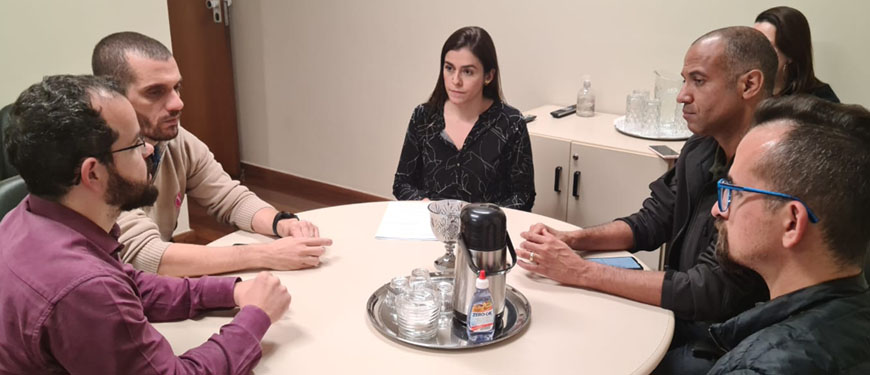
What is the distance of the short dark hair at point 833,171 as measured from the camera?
1.06 m

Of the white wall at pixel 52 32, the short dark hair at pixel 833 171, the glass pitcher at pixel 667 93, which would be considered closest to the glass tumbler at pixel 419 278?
the short dark hair at pixel 833 171

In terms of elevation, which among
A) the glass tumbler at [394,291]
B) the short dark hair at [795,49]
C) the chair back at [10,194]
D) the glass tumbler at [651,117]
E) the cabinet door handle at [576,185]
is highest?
the short dark hair at [795,49]

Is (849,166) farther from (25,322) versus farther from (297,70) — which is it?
(297,70)

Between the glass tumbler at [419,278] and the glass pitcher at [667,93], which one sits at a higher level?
the glass pitcher at [667,93]

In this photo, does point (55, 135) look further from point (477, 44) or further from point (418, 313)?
point (477, 44)

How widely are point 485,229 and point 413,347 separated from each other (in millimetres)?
275

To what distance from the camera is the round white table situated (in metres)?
1.25

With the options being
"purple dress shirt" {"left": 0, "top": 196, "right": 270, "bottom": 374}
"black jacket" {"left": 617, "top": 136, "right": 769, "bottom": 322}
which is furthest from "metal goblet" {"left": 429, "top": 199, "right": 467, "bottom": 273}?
"purple dress shirt" {"left": 0, "top": 196, "right": 270, "bottom": 374}

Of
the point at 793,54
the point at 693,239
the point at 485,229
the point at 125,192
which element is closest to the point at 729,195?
the point at 485,229

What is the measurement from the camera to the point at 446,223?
1590 mm

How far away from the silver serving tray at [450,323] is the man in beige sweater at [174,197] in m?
0.28

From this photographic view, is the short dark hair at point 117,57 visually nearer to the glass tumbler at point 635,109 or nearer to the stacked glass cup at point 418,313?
the stacked glass cup at point 418,313

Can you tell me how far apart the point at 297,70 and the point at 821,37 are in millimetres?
2999

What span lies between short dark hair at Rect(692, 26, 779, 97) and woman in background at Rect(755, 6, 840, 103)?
0.72 m
